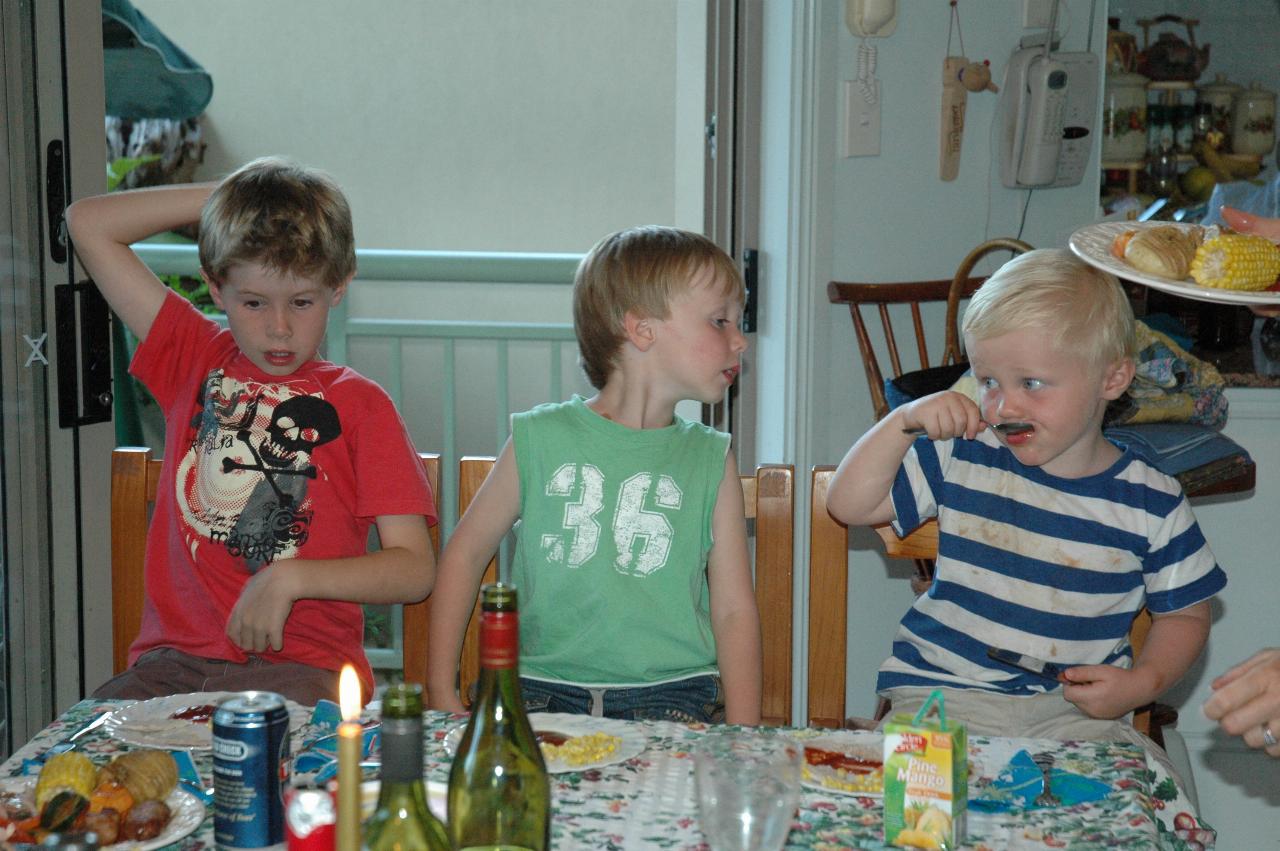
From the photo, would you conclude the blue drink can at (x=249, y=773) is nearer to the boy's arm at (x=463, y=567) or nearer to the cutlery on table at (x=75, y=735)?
the cutlery on table at (x=75, y=735)

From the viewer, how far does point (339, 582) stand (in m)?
1.54

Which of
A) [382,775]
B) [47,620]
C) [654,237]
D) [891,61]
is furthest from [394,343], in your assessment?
[382,775]

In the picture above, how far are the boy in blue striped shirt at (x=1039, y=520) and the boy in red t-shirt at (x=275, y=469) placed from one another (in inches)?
22.5

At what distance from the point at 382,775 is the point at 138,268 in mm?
1184

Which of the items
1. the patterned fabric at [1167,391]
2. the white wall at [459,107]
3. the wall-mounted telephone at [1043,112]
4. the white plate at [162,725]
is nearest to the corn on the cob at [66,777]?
the white plate at [162,725]

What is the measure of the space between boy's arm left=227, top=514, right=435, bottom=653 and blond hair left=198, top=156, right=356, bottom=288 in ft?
1.11

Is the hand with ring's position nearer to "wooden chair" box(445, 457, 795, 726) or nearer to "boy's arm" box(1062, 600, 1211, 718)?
"boy's arm" box(1062, 600, 1211, 718)

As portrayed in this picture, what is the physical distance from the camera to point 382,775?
0.75 metres

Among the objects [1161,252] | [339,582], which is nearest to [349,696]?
[339,582]

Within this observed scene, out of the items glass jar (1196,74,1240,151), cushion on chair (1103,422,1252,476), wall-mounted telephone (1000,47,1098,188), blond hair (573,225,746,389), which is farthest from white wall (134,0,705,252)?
blond hair (573,225,746,389)

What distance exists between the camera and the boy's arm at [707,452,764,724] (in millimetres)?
1556

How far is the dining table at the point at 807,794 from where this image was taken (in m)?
0.96

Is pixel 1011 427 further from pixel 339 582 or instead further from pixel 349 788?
pixel 349 788

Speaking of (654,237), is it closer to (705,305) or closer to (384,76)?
(705,305)
